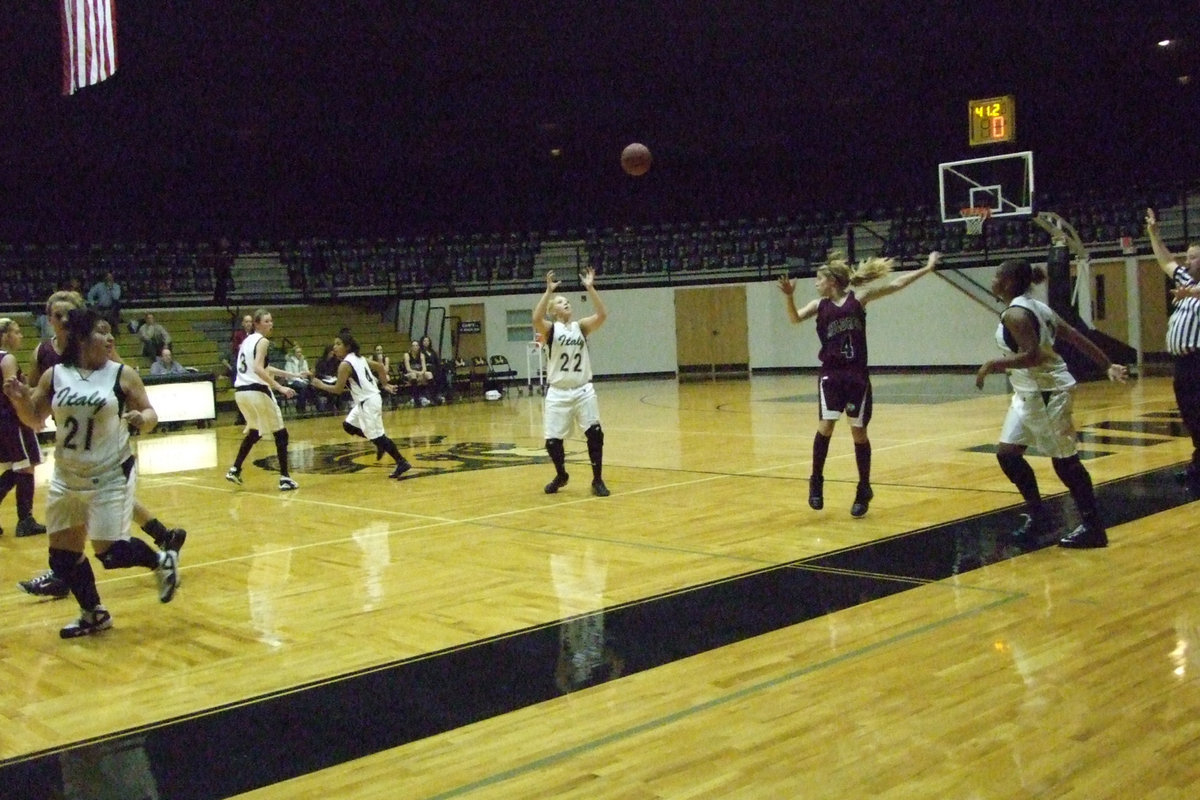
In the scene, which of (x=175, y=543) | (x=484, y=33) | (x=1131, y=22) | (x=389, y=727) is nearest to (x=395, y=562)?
(x=175, y=543)

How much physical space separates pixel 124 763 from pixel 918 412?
44.5 feet

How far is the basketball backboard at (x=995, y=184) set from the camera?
20.5 metres

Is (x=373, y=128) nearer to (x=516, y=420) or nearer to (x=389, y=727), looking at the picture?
(x=516, y=420)

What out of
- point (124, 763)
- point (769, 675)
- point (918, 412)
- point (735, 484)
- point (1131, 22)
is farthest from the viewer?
point (1131, 22)

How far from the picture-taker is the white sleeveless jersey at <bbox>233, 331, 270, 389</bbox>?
1088cm

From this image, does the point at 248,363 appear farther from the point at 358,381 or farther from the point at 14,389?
the point at 14,389

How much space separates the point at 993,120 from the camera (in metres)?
22.1

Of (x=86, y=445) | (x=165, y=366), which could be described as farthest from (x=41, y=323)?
(x=86, y=445)

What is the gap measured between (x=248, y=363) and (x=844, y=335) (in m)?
6.10

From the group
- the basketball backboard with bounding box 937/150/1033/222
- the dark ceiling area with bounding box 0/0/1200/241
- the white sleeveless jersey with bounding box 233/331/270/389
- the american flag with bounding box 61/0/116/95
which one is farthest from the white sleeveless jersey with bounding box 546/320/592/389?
the basketball backboard with bounding box 937/150/1033/222

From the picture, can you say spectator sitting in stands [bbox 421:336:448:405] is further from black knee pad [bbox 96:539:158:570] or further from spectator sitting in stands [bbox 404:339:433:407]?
black knee pad [bbox 96:539:158:570]

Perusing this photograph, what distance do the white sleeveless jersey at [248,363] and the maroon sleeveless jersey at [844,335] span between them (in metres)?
5.72

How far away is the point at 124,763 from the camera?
3756mm

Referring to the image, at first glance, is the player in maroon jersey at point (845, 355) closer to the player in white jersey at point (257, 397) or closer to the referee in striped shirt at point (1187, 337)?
the referee in striped shirt at point (1187, 337)
